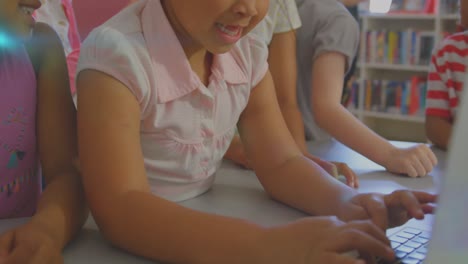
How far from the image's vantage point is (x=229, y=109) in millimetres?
527

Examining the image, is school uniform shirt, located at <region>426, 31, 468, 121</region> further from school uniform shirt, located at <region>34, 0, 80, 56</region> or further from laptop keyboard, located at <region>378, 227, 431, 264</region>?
school uniform shirt, located at <region>34, 0, 80, 56</region>

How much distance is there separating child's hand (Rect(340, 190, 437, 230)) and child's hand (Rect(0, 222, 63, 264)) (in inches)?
8.9

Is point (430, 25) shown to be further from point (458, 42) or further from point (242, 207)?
point (242, 207)

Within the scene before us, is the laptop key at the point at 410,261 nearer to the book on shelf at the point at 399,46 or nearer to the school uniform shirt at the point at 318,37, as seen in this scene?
the school uniform shirt at the point at 318,37

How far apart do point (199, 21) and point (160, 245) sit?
0.62 feet

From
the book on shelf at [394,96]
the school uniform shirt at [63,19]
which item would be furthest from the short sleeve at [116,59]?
the book on shelf at [394,96]

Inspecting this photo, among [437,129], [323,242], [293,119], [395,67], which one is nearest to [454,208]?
[323,242]

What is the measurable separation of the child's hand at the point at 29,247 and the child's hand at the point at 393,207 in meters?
0.23

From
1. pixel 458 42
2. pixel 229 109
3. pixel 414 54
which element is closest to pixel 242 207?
pixel 229 109

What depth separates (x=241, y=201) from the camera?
520mm

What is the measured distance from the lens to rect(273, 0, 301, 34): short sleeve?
0.76 m

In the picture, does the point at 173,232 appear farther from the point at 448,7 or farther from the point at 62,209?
the point at 448,7

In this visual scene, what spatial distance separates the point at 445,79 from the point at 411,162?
0.35 metres

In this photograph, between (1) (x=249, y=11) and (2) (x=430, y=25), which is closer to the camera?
(1) (x=249, y=11)
